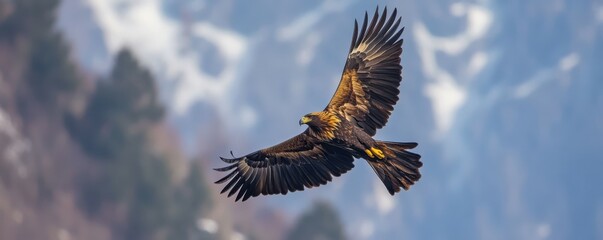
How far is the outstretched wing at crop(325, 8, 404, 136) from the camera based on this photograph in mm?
18312

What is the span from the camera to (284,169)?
61.8ft

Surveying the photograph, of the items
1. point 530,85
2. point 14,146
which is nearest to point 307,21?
point 530,85

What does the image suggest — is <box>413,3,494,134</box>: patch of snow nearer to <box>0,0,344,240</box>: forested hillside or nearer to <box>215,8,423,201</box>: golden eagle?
<box>0,0,344,240</box>: forested hillside

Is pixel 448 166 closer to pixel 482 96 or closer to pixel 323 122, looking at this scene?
pixel 482 96

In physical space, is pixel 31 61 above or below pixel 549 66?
below

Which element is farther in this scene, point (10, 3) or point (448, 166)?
point (448, 166)

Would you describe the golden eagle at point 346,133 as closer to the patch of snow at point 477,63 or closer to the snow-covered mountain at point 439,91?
the snow-covered mountain at point 439,91

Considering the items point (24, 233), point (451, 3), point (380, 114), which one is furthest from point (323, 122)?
point (451, 3)

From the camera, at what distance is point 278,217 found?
55.0 metres

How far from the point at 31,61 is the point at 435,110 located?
22375mm

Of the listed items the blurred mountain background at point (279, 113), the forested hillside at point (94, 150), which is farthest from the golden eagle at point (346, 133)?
the forested hillside at point (94, 150)

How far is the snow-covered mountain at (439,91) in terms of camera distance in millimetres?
60969

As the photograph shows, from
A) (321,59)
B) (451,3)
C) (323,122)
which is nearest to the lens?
(323,122)

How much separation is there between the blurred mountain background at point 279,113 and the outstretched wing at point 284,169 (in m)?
24.8
